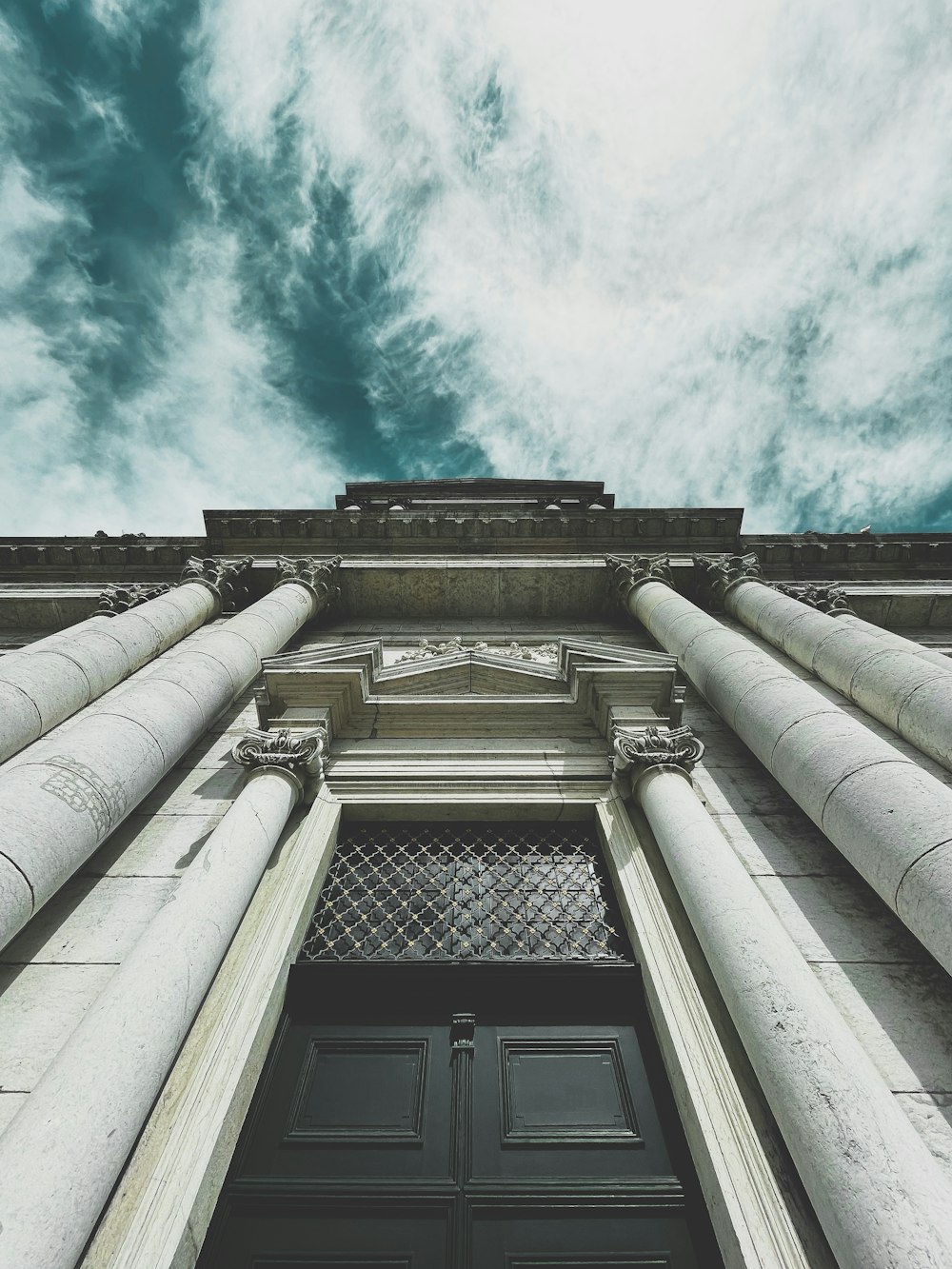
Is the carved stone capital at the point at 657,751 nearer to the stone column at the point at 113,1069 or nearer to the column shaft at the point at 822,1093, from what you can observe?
the column shaft at the point at 822,1093

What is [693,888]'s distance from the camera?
172 inches

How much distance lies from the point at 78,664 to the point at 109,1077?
15.7 feet

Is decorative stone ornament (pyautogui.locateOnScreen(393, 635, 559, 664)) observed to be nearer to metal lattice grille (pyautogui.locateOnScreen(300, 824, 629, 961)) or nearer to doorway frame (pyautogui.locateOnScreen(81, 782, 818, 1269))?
metal lattice grille (pyautogui.locateOnScreen(300, 824, 629, 961))

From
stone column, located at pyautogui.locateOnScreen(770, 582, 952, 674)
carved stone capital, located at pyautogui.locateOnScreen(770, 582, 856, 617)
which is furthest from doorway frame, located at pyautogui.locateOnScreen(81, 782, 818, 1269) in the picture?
carved stone capital, located at pyautogui.locateOnScreen(770, 582, 856, 617)

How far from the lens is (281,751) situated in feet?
18.7

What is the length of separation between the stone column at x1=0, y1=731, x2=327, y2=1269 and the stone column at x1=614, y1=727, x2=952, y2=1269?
135 inches

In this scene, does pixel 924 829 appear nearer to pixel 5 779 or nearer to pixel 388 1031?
pixel 388 1031

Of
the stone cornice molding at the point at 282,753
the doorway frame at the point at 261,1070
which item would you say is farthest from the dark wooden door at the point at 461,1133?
the stone cornice molding at the point at 282,753

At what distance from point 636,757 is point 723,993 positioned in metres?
2.18

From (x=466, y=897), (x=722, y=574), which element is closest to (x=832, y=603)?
(x=722, y=574)


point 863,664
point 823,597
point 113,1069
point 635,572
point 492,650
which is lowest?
point 113,1069

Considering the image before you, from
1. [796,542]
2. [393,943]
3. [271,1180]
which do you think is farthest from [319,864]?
[796,542]

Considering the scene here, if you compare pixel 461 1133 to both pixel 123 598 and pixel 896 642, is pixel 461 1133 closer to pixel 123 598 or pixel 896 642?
pixel 896 642

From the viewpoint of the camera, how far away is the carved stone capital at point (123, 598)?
9.39m
